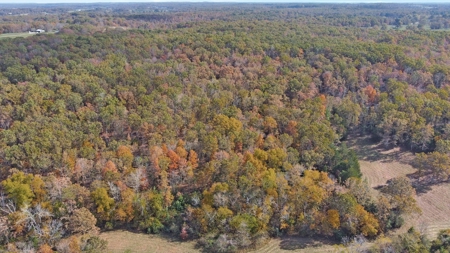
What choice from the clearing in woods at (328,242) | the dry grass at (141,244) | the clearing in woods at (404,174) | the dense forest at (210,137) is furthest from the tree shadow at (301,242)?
the dry grass at (141,244)

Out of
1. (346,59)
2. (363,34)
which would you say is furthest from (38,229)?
(363,34)

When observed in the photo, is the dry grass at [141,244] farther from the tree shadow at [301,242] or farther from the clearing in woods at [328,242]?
the tree shadow at [301,242]

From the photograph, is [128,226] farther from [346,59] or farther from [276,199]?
[346,59]

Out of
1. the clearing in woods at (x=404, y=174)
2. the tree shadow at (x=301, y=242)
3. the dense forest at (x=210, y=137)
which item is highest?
the dense forest at (x=210, y=137)

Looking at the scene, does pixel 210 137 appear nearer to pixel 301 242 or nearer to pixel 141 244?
pixel 141 244

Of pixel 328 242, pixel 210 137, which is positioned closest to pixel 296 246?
pixel 328 242

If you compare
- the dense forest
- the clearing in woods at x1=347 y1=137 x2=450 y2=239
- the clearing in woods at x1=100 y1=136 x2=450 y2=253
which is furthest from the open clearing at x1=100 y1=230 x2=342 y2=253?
the clearing in woods at x1=347 y1=137 x2=450 y2=239

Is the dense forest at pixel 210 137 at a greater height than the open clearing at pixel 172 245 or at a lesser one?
greater
